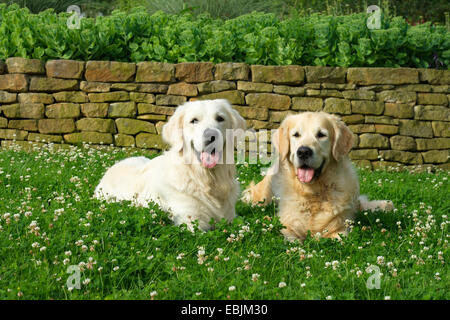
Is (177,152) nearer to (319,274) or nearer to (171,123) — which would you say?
(171,123)

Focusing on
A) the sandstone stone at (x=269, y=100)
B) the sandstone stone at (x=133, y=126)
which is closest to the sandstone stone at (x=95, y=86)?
the sandstone stone at (x=133, y=126)

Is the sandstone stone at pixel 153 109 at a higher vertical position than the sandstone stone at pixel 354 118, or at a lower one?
higher

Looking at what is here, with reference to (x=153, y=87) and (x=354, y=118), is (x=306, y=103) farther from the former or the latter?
(x=153, y=87)

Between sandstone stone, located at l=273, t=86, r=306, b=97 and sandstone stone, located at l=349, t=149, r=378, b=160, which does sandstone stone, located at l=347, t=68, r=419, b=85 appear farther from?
sandstone stone, located at l=349, t=149, r=378, b=160

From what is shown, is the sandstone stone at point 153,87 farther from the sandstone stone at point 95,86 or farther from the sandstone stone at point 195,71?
the sandstone stone at point 95,86

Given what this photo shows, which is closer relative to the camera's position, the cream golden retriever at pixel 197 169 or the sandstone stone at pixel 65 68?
the cream golden retriever at pixel 197 169

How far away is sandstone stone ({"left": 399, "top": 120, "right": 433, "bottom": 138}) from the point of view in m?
8.20

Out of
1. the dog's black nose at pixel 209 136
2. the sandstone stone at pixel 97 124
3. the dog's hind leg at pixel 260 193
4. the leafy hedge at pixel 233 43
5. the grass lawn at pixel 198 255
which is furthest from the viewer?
the sandstone stone at pixel 97 124

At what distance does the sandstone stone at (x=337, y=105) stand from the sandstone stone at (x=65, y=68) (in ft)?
12.8

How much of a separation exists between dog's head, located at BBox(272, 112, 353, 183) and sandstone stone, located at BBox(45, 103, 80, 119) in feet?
14.5

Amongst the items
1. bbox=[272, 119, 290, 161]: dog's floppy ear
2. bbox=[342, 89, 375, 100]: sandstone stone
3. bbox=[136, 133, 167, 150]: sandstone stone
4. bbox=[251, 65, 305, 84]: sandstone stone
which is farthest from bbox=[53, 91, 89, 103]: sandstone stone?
bbox=[272, 119, 290, 161]: dog's floppy ear

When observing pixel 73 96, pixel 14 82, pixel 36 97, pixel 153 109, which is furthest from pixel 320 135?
pixel 14 82

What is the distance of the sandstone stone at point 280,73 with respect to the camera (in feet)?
26.3
